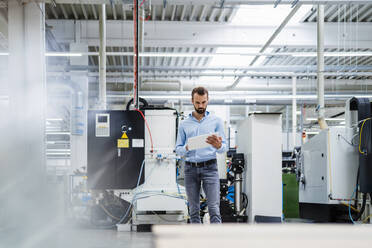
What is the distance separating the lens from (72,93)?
7289 millimetres

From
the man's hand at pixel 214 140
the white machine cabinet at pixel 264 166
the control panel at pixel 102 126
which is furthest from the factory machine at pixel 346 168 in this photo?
the control panel at pixel 102 126

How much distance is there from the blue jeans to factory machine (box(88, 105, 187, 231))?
131 centimetres

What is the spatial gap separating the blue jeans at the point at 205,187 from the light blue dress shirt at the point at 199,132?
87 mm

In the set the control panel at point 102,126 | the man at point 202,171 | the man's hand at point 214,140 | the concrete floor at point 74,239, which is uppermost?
the control panel at point 102,126

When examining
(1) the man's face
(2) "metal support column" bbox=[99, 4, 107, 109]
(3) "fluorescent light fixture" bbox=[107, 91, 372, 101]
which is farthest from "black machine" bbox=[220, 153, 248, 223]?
(3) "fluorescent light fixture" bbox=[107, 91, 372, 101]

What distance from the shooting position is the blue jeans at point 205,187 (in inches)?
108

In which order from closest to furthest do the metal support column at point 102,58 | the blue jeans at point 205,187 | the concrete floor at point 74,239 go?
the blue jeans at point 205,187 → the concrete floor at point 74,239 → the metal support column at point 102,58

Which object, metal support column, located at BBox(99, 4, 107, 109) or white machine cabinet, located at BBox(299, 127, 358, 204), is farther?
metal support column, located at BBox(99, 4, 107, 109)

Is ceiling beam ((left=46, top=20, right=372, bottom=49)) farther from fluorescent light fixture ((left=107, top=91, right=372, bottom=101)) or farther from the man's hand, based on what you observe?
the man's hand

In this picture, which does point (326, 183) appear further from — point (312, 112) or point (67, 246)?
point (312, 112)

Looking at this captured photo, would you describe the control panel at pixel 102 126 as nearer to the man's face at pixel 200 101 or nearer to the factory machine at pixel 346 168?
the man's face at pixel 200 101

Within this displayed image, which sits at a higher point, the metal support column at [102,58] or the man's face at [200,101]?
the metal support column at [102,58]

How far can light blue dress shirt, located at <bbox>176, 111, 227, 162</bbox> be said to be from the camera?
2.77m

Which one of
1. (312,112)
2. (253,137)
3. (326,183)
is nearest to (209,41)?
(253,137)
